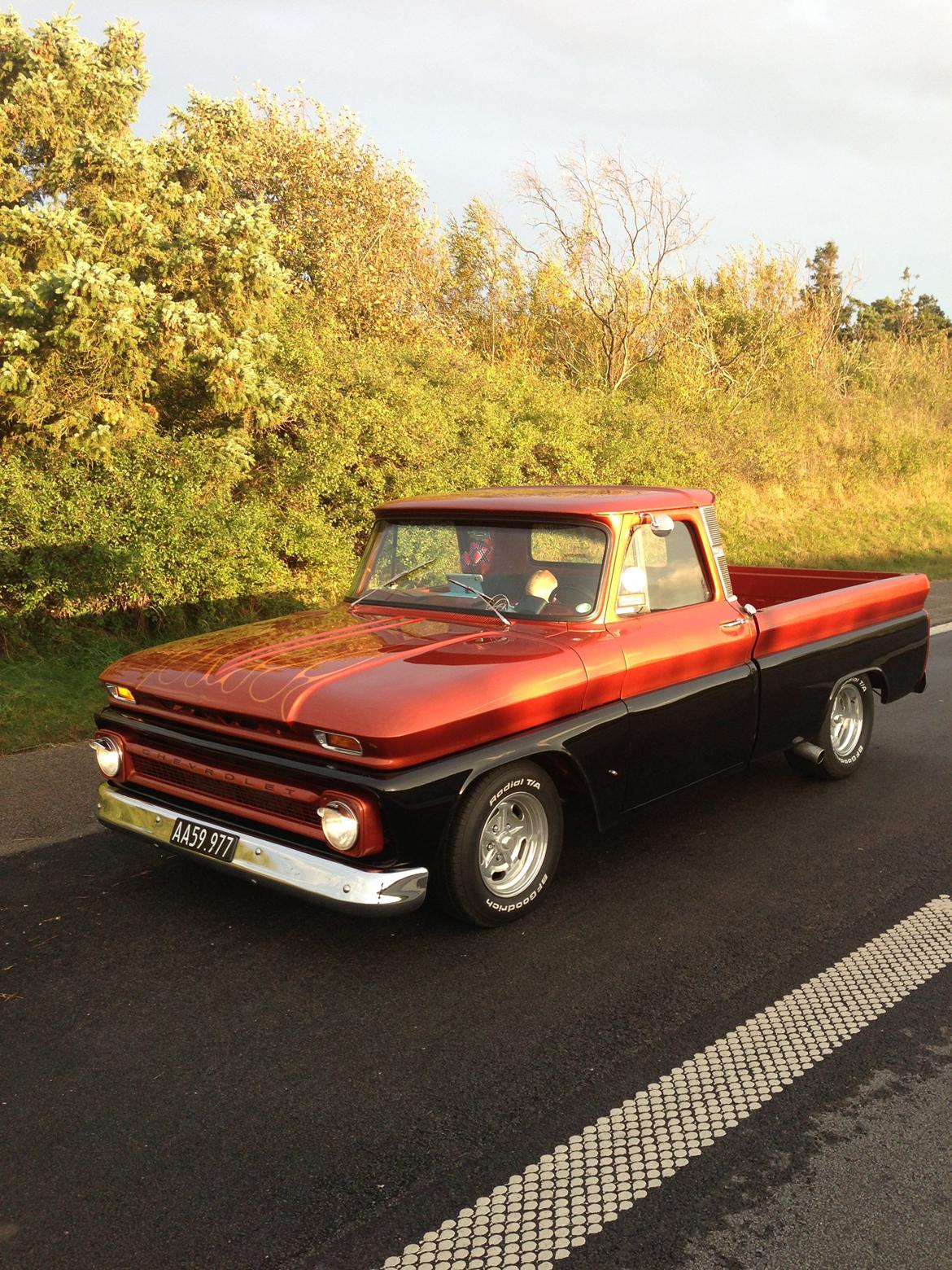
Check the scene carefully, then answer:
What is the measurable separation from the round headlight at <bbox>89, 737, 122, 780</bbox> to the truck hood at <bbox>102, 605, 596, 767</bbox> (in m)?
0.27

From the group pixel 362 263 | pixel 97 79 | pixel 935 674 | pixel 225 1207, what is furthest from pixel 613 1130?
pixel 362 263

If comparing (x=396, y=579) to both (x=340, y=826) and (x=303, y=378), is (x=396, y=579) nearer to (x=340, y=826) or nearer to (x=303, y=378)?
(x=340, y=826)

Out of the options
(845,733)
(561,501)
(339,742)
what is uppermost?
(561,501)

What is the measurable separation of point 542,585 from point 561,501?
0.43 metres

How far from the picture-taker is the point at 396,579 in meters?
A: 5.20

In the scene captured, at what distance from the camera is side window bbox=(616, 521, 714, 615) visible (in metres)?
4.77

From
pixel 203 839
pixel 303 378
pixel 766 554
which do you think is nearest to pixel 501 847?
pixel 203 839

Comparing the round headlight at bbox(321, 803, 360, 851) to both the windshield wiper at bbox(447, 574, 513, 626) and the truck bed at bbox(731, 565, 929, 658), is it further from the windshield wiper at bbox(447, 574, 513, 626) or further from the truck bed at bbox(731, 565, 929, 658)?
the truck bed at bbox(731, 565, 929, 658)

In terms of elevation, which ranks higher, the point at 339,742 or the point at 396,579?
the point at 396,579

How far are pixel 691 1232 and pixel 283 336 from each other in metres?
10.4

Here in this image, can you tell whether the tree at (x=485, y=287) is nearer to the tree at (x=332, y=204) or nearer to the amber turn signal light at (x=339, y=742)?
the tree at (x=332, y=204)

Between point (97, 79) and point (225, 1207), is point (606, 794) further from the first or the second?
point (97, 79)

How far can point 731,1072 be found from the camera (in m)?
3.10

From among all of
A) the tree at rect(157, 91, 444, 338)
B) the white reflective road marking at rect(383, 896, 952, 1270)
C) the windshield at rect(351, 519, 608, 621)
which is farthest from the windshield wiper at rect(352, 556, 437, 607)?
the tree at rect(157, 91, 444, 338)
